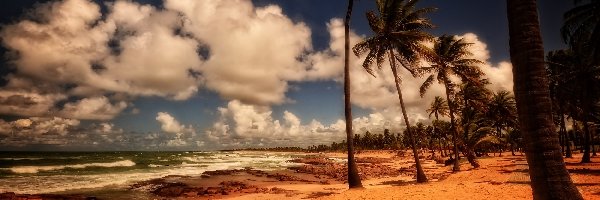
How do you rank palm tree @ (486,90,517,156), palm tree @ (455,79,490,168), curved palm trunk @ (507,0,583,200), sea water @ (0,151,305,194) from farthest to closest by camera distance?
palm tree @ (486,90,517,156) < palm tree @ (455,79,490,168) < sea water @ (0,151,305,194) < curved palm trunk @ (507,0,583,200)

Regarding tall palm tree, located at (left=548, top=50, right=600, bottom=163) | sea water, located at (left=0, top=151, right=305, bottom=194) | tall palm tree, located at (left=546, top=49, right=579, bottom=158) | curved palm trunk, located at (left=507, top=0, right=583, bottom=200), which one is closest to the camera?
curved palm trunk, located at (left=507, top=0, right=583, bottom=200)

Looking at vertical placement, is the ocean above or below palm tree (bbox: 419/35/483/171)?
below

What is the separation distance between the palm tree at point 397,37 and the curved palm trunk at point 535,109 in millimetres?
13142

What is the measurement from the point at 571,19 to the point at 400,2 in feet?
29.2

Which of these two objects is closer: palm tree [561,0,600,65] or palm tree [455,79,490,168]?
palm tree [561,0,600,65]

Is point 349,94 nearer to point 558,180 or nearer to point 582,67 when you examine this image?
point 558,180

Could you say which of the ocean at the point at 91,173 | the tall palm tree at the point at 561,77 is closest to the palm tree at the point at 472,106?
the tall palm tree at the point at 561,77

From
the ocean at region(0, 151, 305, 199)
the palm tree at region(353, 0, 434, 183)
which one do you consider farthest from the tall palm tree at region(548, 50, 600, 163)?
the ocean at region(0, 151, 305, 199)

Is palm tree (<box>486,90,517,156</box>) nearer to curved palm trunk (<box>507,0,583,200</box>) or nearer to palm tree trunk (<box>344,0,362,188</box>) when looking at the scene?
palm tree trunk (<box>344,0,362,188</box>)

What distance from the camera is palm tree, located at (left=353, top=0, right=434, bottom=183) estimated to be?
59.5 ft

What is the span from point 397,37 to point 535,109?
14187mm

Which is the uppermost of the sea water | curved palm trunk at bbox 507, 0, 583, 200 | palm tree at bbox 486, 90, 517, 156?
palm tree at bbox 486, 90, 517, 156

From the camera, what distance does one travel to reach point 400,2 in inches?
709

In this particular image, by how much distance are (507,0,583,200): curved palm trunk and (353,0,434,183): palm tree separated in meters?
13.1
